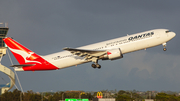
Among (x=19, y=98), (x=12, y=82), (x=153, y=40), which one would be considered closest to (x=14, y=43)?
(x=19, y=98)

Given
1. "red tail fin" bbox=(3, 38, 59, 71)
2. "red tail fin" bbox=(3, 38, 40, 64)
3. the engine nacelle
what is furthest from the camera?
"red tail fin" bbox=(3, 38, 40, 64)

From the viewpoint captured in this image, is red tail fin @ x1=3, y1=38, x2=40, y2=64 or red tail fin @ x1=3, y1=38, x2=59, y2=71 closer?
red tail fin @ x1=3, y1=38, x2=59, y2=71

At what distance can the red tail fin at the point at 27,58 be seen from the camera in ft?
162

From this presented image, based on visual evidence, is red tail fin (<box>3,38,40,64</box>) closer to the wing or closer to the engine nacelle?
the wing

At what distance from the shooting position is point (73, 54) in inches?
1859

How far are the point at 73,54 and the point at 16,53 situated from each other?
502 inches

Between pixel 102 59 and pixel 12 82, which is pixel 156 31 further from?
pixel 12 82

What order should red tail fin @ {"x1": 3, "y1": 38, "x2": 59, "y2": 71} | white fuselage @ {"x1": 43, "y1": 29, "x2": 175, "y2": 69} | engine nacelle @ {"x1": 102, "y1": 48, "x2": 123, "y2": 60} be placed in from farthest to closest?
1. red tail fin @ {"x1": 3, "y1": 38, "x2": 59, "y2": 71}
2. white fuselage @ {"x1": 43, "y1": 29, "x2": 175, "y2": 69}
3. engine nacelle @ {"x1": 102, "y1": 48, "x2": 123, "y2": 60}

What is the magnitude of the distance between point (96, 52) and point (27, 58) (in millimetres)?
14128

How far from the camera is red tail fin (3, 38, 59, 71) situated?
162 ft

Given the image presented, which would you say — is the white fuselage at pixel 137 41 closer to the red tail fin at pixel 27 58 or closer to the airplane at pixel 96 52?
the airplane at pixel 96 52

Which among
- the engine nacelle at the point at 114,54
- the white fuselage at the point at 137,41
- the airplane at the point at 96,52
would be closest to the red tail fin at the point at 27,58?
the airplane at the point at 96,52

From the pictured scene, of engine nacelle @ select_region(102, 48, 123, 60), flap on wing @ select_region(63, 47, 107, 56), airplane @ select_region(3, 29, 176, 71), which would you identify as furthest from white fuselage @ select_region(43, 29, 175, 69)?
flap on wing @ select_region(63, 47, 107, 56)

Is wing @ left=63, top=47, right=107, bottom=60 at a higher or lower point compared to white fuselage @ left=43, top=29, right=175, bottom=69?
lower
